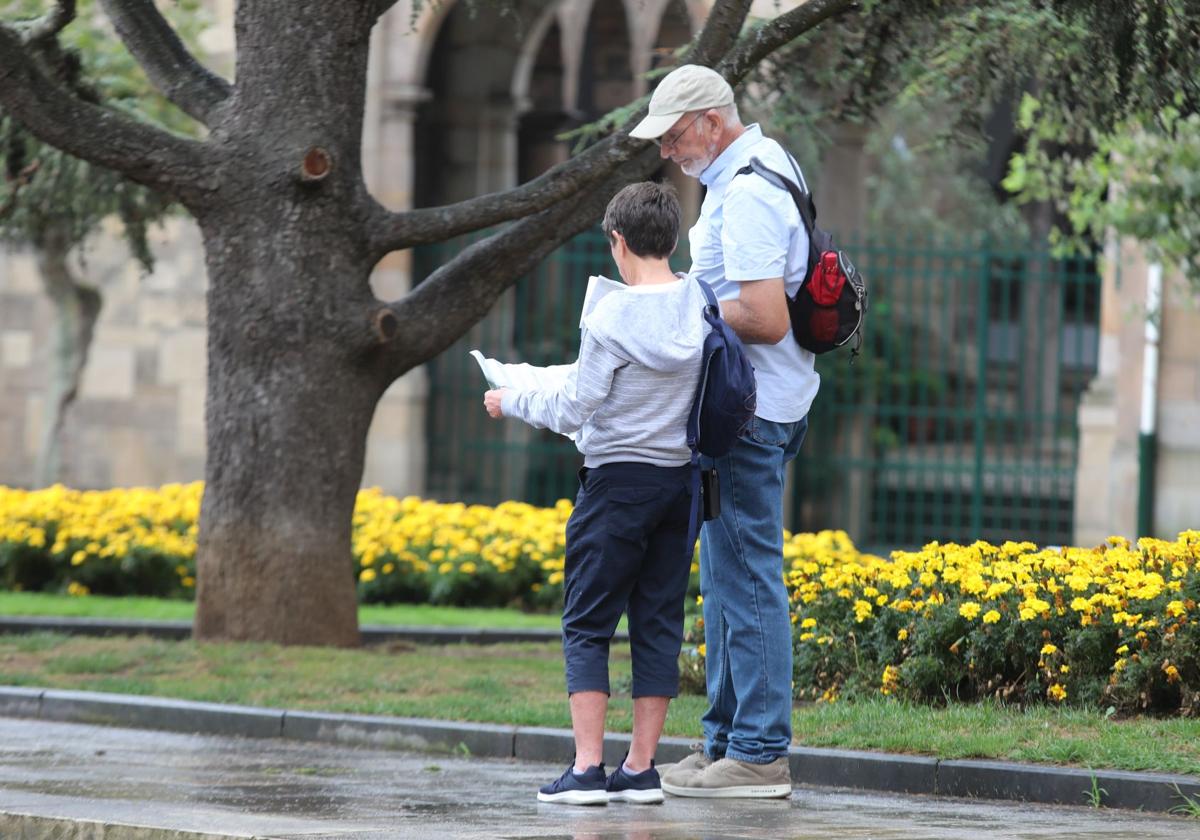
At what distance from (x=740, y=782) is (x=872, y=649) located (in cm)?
213

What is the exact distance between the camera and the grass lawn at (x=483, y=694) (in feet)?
21.4

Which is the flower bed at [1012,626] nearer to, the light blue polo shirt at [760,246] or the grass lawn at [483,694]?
the grass lawn at [483,694]

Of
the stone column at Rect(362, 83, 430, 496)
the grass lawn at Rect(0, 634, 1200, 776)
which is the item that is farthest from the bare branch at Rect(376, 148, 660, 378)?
the stone column at Rect(362, 83, 430, 496)

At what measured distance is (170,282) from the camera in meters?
18.8

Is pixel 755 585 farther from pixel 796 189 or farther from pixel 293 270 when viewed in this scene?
pixel 293 270

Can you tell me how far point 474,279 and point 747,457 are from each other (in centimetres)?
402

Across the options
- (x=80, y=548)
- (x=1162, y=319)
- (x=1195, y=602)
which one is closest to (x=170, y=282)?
(x=80, y=548)

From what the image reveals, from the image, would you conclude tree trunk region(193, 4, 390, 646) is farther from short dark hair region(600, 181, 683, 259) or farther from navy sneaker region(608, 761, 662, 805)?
navy sneaker region(608, 761, 662, 805)

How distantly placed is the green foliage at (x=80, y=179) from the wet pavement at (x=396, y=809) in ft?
16.6

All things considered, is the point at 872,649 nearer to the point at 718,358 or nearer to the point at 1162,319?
the point at 718,358

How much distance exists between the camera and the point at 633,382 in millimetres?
5520

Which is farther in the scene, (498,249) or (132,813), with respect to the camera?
(498,249)

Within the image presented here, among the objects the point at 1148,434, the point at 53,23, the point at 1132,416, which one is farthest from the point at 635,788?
the point at 1132,416

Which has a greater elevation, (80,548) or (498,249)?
(498,249)
